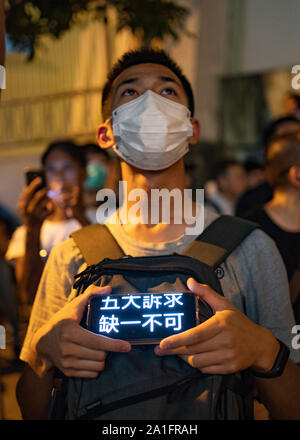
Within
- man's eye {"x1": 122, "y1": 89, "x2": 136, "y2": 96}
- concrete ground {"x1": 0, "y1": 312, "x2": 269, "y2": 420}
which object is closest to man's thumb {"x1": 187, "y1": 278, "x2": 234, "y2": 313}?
man's eye {"x1": 122, "y1": 89, "x2": 136, "y2": 96}

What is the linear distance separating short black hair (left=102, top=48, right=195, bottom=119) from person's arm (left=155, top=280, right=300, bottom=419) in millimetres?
825

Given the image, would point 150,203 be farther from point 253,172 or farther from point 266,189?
point 253,172

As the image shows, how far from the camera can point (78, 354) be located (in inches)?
58.6

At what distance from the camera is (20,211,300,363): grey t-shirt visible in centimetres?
178

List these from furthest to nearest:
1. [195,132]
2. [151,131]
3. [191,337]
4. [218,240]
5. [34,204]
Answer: [34,204] → [195,132] → [151,131] → [218,240] → [191,337]

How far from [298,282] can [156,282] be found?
0.97m

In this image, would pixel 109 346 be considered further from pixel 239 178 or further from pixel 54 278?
pixel 239 178

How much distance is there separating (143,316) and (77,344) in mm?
183

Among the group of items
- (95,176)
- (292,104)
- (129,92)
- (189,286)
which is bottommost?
(189,286)

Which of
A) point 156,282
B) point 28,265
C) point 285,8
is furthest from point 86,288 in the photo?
point 285,8

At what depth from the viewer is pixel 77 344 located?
1.50 m

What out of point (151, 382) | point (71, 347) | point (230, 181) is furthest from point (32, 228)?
point (230, 181)

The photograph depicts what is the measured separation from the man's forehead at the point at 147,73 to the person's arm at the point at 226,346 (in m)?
0.78

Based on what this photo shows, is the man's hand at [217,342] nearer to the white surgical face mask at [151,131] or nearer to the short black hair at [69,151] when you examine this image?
the white surgical face mask at [151,131]
